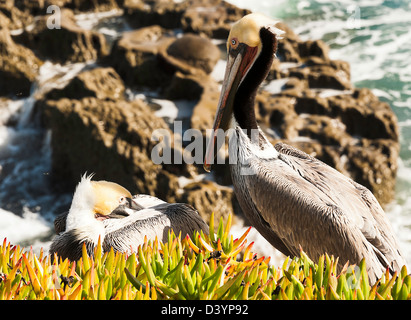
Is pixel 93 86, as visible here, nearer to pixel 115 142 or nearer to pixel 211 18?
pixel 115 142

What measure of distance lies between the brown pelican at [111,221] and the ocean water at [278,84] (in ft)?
17.1

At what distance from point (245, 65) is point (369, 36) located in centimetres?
1402

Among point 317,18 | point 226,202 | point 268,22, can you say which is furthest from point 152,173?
point 317,18

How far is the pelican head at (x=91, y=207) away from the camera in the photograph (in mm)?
3670

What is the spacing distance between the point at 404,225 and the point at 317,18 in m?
9.14

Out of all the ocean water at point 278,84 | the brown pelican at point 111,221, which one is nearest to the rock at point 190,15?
the ocean water at point 278,84

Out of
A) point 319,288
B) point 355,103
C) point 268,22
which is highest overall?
point 268,22

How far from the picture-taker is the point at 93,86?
11.3m

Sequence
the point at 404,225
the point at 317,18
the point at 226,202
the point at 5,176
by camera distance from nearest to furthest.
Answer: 1. the point at 226,202
2. the point at 404,225
3. the point at 5,176
4. the point at 317,18

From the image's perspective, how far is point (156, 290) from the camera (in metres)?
2.43

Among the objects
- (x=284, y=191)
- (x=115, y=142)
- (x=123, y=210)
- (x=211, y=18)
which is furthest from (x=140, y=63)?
(x=284, y=191)

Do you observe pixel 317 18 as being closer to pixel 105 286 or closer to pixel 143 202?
pixel 143 202

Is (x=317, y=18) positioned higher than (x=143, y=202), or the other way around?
(x=143, y=202)

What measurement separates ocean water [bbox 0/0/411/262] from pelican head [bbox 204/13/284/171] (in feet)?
16.6
